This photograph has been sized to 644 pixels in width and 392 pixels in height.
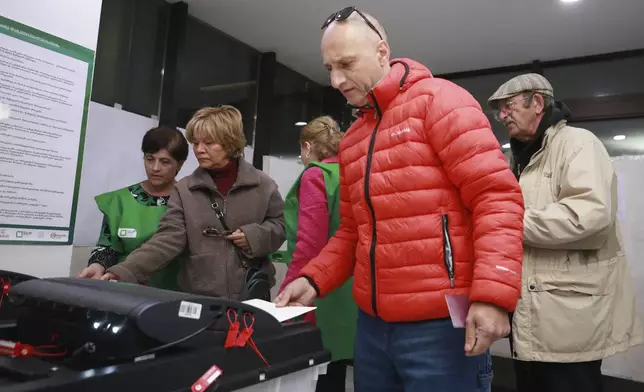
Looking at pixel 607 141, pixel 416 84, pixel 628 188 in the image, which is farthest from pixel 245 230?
pixel 607 141

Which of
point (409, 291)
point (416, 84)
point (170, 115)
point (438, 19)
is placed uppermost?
point (438, 19)

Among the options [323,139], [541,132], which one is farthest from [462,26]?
[541,132]

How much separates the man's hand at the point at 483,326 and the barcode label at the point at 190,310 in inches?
17.6

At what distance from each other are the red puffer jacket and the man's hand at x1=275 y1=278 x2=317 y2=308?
13 centimetres

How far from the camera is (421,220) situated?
94 centimetres

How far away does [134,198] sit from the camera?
6.16 ft

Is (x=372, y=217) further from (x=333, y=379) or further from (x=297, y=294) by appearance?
(x=333, y=379)

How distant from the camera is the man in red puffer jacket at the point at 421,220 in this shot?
86 centimetres

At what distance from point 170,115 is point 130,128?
0.34 m

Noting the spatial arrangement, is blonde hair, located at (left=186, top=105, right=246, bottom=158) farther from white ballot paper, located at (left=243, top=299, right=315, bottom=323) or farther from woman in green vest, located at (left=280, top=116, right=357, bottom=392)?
white ballot paper, located at (left=243, top=299, right=315, bottom=323)

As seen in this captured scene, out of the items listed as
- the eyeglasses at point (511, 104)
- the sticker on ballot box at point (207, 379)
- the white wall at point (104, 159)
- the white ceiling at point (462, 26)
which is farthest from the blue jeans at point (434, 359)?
the white ceiling at point (462, 26)

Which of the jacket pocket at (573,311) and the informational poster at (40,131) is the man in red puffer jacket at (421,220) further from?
the informational poster at (40,131)

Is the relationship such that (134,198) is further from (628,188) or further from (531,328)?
(628,188)

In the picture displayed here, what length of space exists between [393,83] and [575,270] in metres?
0.82
